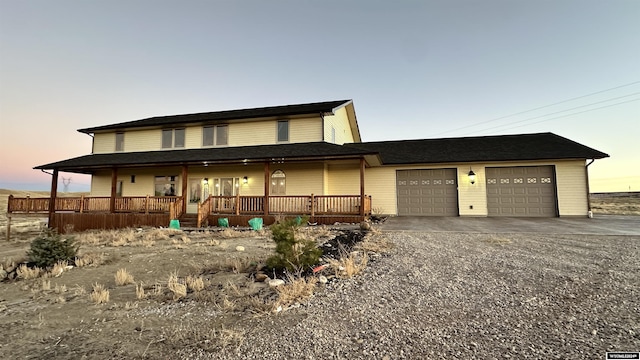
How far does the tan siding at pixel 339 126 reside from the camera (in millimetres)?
15156

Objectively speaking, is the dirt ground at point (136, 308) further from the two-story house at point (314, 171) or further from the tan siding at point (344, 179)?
the tan siding at point (344, 179)

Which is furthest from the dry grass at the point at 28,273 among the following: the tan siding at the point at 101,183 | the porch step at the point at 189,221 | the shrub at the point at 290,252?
the tan siding at the point at 101,183

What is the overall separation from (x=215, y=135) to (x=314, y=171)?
676 cm

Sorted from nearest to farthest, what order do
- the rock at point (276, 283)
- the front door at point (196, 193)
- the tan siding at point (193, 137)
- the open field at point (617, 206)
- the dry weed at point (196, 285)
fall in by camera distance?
the rock at point (276, 283)
the dry weed at point (196, 285)
the front door at point (196, 193)
the tan siding at point (193, 137)
the open field at point (617, 206)

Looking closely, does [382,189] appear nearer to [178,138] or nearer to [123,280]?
[123,280]

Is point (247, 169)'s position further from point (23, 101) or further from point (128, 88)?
point (23, 101)

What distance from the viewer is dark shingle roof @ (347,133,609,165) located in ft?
45.0

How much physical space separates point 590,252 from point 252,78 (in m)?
20.1

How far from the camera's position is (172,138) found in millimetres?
17000

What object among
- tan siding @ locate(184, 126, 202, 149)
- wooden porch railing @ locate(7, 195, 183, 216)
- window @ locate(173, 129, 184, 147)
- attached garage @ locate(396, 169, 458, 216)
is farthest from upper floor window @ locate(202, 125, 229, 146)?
attached garage @ locate(396, 169, 458, 216)

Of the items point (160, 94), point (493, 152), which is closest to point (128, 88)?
point (160, 94)

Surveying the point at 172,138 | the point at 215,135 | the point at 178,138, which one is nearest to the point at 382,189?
the point at 215,135

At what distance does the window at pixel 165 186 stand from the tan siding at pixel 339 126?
10.1 metres

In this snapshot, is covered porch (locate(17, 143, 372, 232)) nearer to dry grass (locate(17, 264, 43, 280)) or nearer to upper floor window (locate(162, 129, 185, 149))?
upper floor window (locate(162, 129, 185, 149))
